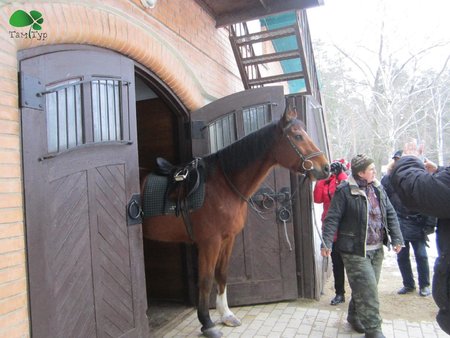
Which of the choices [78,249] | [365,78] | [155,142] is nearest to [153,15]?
[155,142]

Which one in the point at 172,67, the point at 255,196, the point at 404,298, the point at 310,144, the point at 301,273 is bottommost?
the point at 404,298

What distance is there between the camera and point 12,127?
2.16 meters

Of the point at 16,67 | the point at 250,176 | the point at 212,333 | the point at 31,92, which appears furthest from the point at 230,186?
the point at 16,67

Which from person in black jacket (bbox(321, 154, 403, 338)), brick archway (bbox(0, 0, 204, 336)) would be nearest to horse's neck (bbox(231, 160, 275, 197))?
person in black jacket (bbox(321, 154, 403, 338))

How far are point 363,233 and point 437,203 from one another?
1.43 metres

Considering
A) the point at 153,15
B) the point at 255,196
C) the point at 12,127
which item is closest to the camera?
the point at 12,127

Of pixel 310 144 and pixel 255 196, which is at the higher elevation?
pixel 310 144

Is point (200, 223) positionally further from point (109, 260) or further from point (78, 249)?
point (78, 249)

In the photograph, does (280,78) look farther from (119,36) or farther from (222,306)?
(222,306)

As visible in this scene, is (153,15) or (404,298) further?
(404,298)

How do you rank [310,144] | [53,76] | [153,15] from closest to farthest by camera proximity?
[53,76], [310,144], [153,15]

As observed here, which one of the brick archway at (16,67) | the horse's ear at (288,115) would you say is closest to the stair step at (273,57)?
the horse's ear at (288,115)

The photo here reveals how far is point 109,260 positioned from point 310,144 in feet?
6.77

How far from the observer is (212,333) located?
3.56 m
